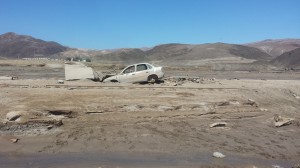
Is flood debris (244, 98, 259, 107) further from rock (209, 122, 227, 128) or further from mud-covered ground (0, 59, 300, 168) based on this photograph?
rock (209, 122, 227, 128)

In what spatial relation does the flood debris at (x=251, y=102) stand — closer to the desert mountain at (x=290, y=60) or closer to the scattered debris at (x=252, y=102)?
the scattered debris at (x=252, y=102)

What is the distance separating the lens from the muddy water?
10.1 meters

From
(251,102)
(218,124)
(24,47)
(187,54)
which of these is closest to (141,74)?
(251,102)

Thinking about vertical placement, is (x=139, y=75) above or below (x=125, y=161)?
above

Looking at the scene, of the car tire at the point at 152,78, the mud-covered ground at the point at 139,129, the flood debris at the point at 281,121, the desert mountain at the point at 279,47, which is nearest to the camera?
the mud-covered ground at the point at 139,129

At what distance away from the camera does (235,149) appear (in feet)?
39.4

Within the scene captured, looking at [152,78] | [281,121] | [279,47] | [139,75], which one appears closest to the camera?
[281,121]

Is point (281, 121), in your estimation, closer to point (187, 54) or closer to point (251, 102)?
point (251, 102)

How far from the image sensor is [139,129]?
529 inches

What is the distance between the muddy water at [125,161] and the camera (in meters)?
10.1

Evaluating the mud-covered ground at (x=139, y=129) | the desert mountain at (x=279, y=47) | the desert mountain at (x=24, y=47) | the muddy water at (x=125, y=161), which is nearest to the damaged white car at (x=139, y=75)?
the mud-covered ground at (x=139, y=129)

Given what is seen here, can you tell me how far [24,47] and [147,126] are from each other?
140m

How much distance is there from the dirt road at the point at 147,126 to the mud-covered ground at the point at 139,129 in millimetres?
25

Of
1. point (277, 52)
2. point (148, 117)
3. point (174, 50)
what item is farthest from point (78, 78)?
point (277, 52)
